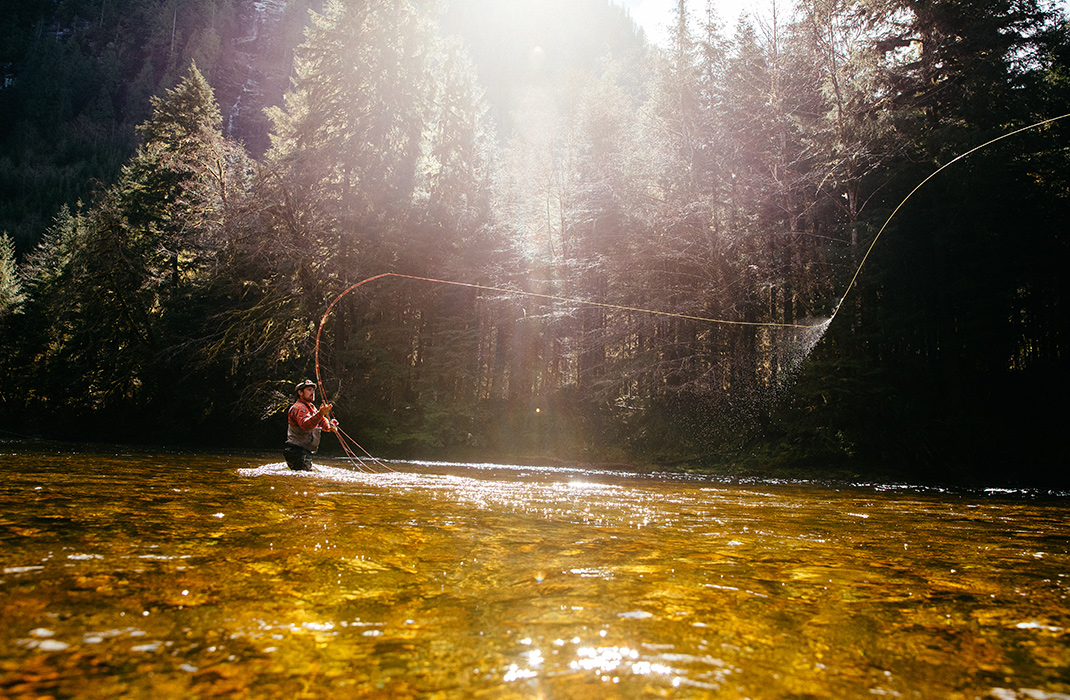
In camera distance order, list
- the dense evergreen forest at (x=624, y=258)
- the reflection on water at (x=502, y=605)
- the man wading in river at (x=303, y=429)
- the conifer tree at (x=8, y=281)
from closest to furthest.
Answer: the reflection on water at (x=502, y=605), the man wading in river at (x=303, y=429), the dense evergreen forest at (x=624, y=258), the conifer tree at (x=8, y=281)

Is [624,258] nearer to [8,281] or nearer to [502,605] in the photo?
[502,605]

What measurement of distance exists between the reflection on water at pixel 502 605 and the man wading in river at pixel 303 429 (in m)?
4.48

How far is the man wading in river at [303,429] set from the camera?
→ 10227 mm

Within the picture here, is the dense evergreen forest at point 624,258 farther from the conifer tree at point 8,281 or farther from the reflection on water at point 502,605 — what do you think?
the reflection on water at point 502,605

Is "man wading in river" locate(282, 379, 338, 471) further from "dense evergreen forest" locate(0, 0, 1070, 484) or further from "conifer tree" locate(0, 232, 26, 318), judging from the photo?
"conifer tree" locate(0, 232, 26, 318)

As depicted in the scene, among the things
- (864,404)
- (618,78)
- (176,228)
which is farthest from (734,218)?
(176,228)

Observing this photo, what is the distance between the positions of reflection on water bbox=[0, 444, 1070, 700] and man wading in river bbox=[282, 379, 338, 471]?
4.48m

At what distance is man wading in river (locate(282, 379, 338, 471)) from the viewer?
10.2 m

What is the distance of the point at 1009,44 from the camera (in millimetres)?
15578

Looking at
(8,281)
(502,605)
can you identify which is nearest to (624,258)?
(502,605)

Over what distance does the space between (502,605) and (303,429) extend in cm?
855

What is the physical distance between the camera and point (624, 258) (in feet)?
64.8

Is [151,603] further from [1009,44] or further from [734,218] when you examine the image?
[1009,44]

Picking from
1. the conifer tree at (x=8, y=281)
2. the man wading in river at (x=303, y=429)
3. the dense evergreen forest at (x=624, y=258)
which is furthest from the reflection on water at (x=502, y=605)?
the conifer tree at (x=8, y=281)
